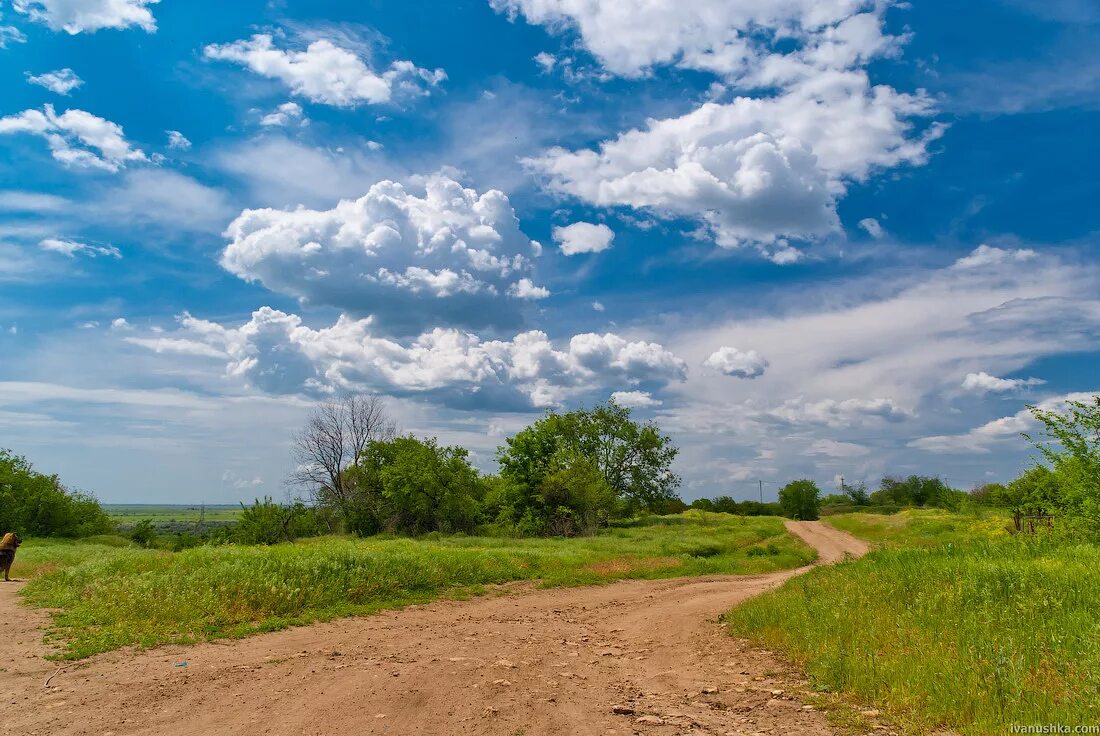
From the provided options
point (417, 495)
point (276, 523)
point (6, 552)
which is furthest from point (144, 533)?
point (6, 552)

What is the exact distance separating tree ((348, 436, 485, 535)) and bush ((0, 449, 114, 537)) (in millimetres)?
19835

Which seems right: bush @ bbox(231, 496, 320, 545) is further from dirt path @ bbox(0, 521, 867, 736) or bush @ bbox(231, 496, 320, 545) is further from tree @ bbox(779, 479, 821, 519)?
tree @ bbox(779, 479, 821, 519)

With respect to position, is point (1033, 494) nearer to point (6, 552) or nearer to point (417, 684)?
point (417, 684)

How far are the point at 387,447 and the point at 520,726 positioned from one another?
160ft

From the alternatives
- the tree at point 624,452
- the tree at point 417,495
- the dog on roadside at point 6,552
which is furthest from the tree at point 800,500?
the dog on roadside at point 6,552

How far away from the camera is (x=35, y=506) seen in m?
43.5

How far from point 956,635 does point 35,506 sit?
180 feet

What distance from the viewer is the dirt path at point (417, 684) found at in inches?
281

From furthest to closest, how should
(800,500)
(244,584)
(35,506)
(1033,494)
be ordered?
(800,500) → (35,506) → (1033,494) → (244,584)

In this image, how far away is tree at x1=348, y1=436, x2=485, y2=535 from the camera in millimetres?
47344

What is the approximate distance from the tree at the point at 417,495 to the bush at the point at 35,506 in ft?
65.1

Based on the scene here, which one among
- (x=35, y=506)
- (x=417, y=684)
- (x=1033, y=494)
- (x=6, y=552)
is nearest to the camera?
(x=417, y=684)

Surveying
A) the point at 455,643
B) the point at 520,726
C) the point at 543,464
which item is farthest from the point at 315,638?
the point at 543,464

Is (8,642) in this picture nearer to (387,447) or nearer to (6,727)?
(6,727)
